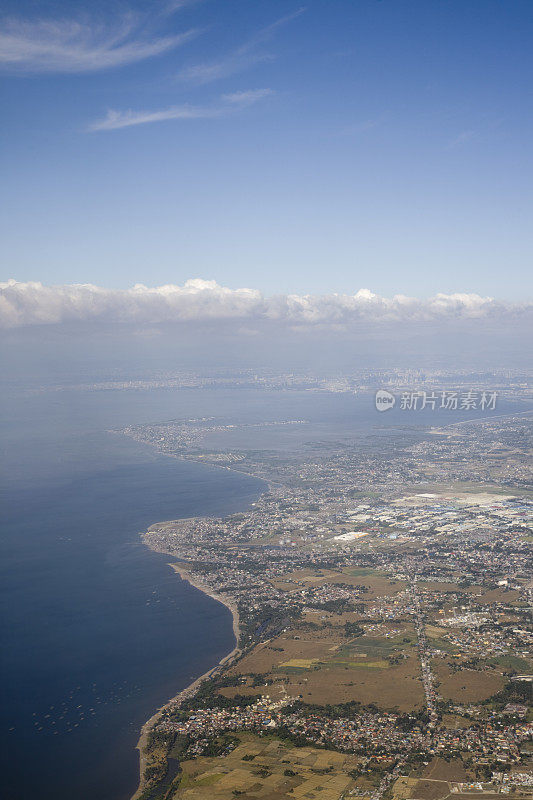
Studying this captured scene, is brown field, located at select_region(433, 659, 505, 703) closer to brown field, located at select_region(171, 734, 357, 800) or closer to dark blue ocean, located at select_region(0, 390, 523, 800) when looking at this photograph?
brown field, located at select_region(171, 734, 357, 800)

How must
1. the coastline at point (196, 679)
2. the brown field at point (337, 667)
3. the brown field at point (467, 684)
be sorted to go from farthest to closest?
1. the brown field at point (337, 667)
2. the brown field at point (467, 684)
3. the coastline at point (196, 679)

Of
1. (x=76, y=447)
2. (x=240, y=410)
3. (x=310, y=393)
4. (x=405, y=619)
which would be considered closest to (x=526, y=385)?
(x=310, y=393)

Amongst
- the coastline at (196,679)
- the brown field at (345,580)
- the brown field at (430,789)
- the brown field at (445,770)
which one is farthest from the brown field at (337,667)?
the brown field at (345,580)

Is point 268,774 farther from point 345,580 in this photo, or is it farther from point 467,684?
point 345,580

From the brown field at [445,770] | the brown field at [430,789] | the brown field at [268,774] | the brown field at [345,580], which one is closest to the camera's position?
the brown field at [430,789]

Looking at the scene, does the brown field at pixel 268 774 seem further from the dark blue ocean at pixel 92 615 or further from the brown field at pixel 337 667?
the brown field at pixel 337 667
